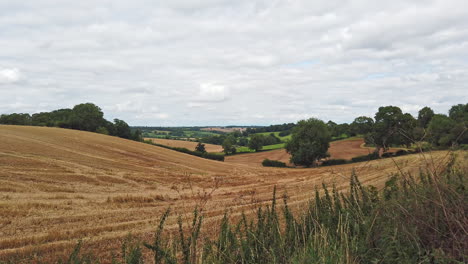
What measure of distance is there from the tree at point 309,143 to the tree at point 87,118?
41882 mm

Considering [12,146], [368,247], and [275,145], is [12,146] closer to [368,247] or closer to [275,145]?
[368,247]

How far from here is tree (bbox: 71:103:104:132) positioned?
69.4 m

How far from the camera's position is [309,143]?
200ft

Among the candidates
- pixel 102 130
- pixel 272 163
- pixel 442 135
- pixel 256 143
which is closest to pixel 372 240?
pixel 442 135

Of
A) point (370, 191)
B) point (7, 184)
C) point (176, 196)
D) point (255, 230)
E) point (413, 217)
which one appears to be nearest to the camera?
point (413, 217)

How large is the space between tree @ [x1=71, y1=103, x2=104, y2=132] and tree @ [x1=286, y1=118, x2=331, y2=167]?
41882 millimetres

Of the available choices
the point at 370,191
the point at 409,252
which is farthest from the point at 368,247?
the point at 370,191

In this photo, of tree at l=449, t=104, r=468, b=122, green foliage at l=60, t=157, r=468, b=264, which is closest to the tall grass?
green foliage at l=60, t=157, r=468, b=264

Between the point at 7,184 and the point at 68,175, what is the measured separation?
523cm

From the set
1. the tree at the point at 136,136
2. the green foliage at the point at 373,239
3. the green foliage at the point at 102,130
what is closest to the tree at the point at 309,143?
the tree at the point at 136,136

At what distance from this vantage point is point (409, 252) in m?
3.64

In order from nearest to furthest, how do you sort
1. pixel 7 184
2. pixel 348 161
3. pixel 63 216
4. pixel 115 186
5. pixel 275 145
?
pixel 63 216 < pixel 7 184 < pixel 115 186 < pixel 348 161 < pixel 275 145

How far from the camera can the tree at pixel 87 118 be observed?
6938 centimetres

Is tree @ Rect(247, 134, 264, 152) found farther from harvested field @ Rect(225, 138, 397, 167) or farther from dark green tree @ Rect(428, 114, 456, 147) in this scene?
dark green tree @ Rect(428, 114, 456, 147)
